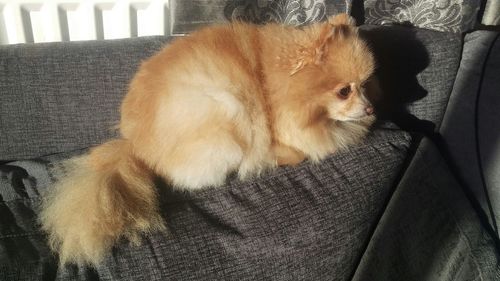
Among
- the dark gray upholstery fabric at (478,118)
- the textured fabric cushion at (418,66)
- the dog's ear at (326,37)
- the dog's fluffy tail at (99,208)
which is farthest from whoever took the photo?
the textured fabric cushion at (418,66)

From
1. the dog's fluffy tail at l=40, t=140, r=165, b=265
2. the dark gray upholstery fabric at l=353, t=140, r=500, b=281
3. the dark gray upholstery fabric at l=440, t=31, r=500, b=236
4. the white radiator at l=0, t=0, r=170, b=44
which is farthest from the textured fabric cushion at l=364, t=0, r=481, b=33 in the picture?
the dog's fluffy tail at l=40, t=140, r=165, b=265

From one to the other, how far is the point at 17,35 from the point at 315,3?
1071 millimetres

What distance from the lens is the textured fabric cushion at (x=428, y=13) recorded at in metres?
1.57

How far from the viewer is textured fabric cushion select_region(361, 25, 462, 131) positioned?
1.48 m

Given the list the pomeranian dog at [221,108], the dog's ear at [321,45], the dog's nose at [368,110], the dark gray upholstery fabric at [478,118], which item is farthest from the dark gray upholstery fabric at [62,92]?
the dark gray upholstery fabric at [478,118]

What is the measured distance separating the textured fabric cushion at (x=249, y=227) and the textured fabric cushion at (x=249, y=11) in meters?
0.56

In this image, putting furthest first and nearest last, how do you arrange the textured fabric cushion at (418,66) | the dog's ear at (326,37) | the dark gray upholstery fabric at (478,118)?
1. the textured fabric cushion at (418,66)
2. the dark gray upholstery fabric at (478,118)
3. the dog's ear at (326,37)

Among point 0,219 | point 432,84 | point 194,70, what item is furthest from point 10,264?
point 432,84

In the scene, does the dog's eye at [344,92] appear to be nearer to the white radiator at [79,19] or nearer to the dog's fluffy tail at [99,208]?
the dog's fluffy tail at [99,208]

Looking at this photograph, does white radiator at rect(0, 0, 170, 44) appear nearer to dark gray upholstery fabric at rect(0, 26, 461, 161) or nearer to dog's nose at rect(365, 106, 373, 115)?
dark gray upholstery fabric at rect(0, 26, 461, 161)

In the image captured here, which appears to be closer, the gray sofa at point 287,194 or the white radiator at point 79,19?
the gray sofa at point 287,194

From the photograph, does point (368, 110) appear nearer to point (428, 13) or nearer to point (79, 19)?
point (428, 13)

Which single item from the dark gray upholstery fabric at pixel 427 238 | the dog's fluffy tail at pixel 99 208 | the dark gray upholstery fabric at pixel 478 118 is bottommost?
the dark gray upholstery fabric at pixel 427 238

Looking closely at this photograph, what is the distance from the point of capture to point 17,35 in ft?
5.16
